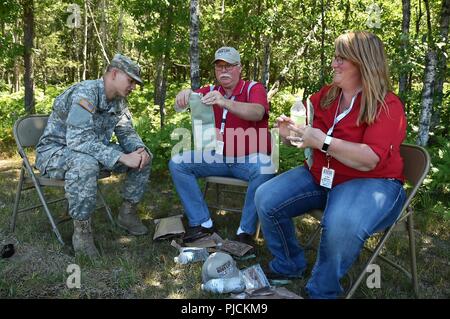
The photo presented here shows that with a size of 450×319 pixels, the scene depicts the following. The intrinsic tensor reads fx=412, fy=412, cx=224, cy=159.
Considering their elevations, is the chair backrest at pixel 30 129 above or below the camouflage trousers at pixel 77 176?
above

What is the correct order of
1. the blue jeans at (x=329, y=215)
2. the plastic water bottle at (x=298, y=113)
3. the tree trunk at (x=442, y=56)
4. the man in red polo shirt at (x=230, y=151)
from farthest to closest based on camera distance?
the tree trunk at (x=442, y=56) → the man in red polo shirt at (x=230, y=151) → the plastic water bottle at (x=298, y=113) → the blue jeans at (x=329, y=215)

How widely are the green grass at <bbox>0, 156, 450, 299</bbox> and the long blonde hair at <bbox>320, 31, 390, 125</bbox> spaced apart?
1235 millimetres

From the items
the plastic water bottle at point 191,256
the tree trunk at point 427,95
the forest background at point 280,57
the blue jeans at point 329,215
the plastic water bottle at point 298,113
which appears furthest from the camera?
the tree trunk at point 427,95

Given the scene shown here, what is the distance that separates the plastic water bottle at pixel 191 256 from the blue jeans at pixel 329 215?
21.7 inches

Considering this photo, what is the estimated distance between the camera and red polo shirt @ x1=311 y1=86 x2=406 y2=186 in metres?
2.17

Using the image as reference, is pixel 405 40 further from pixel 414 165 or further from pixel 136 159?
pixel 136 159

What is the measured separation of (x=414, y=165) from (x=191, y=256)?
1629mm

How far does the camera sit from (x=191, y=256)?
3.00m

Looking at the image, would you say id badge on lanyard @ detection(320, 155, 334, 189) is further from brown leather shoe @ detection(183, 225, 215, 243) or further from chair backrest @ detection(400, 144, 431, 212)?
brown leather shoe @ detection(183, 225, 215, 243)

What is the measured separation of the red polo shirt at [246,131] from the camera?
3.30 metres

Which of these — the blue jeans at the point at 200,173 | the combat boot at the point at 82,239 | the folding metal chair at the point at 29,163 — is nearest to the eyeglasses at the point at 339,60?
the blue jeans at the point at 200,173

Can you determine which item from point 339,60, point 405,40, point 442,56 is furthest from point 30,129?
point 442,56

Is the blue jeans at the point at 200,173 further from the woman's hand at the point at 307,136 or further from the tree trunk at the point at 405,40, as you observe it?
the tree trunk at the point at 405,40
